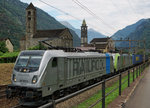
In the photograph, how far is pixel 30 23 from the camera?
289 feet

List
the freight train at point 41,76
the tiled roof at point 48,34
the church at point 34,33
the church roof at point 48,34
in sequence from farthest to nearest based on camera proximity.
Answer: the tiled roof at point 48,34
the church roof at point 48,34
the church at point 34,33
the freight train at point 41,76

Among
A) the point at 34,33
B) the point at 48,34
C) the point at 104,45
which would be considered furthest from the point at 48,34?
the point at 104,45

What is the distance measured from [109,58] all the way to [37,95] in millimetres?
15771

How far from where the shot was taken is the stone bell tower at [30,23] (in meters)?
85.7

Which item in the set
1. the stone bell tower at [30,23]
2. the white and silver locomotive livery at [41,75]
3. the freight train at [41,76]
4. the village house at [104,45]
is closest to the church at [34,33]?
the stone bell tower at [30,23]

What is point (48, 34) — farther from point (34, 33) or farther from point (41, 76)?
point (41, 76)

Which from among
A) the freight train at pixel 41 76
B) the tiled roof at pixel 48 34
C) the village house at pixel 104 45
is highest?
the tiled roof at pixel 48 34

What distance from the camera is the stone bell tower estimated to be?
85.7 metres

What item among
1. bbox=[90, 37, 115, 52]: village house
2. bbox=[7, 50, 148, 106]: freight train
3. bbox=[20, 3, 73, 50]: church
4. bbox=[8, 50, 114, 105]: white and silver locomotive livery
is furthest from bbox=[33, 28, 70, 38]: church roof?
bbox=[8, 50, 114, 105]: white and silver locomotive livery

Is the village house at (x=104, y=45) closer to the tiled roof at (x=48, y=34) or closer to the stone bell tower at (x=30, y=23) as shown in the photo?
the tiled roof at (x=48, y=34)

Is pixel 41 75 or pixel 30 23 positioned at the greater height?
pixel 30 23

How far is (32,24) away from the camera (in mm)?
88500

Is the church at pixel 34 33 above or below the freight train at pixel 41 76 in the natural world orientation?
above

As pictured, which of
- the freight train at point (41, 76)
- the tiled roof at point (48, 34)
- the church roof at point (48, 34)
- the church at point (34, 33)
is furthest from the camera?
the tiled roof at point (48, 34)
